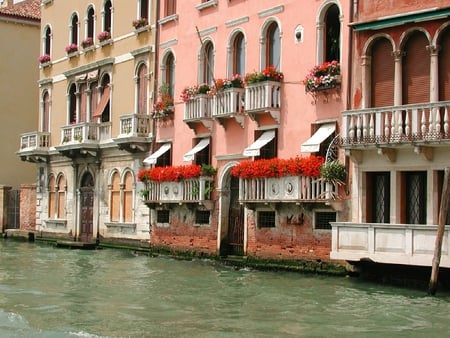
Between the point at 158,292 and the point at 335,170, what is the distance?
169 inches

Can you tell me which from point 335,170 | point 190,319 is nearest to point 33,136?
point 335,170

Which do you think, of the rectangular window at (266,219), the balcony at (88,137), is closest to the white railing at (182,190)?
the rectangular window at (266,219)

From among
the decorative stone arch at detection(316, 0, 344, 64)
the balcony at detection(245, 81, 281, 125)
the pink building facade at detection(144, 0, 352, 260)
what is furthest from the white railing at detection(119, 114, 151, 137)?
the decorative stone arch at detection(316, 0, 344, 64)

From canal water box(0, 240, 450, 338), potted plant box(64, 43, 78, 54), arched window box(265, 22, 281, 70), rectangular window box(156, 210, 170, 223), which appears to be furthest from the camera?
potted plant box(64, 43, 78, 54)

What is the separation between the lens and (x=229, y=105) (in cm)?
2047

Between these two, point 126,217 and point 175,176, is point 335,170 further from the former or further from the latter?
point 126,217

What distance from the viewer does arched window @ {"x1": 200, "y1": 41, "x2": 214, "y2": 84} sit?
22.0 metres

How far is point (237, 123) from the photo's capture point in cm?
2077

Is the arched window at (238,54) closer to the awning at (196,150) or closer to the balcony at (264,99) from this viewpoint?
the balcony at (264,99)

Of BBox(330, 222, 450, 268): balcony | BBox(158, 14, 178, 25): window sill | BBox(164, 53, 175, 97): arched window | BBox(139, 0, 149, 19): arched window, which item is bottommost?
BBox(330, 222, 450, 268): balcony

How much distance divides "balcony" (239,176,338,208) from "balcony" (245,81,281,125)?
144 centimetres

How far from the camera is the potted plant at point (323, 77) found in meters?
17.7

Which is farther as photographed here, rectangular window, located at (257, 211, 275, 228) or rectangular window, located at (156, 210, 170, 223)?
rectangular window, located at (156, 210, 170, 223)

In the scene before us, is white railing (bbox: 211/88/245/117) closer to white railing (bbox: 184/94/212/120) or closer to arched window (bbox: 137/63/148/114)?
white railing (bbox: 184/94/212/120)
